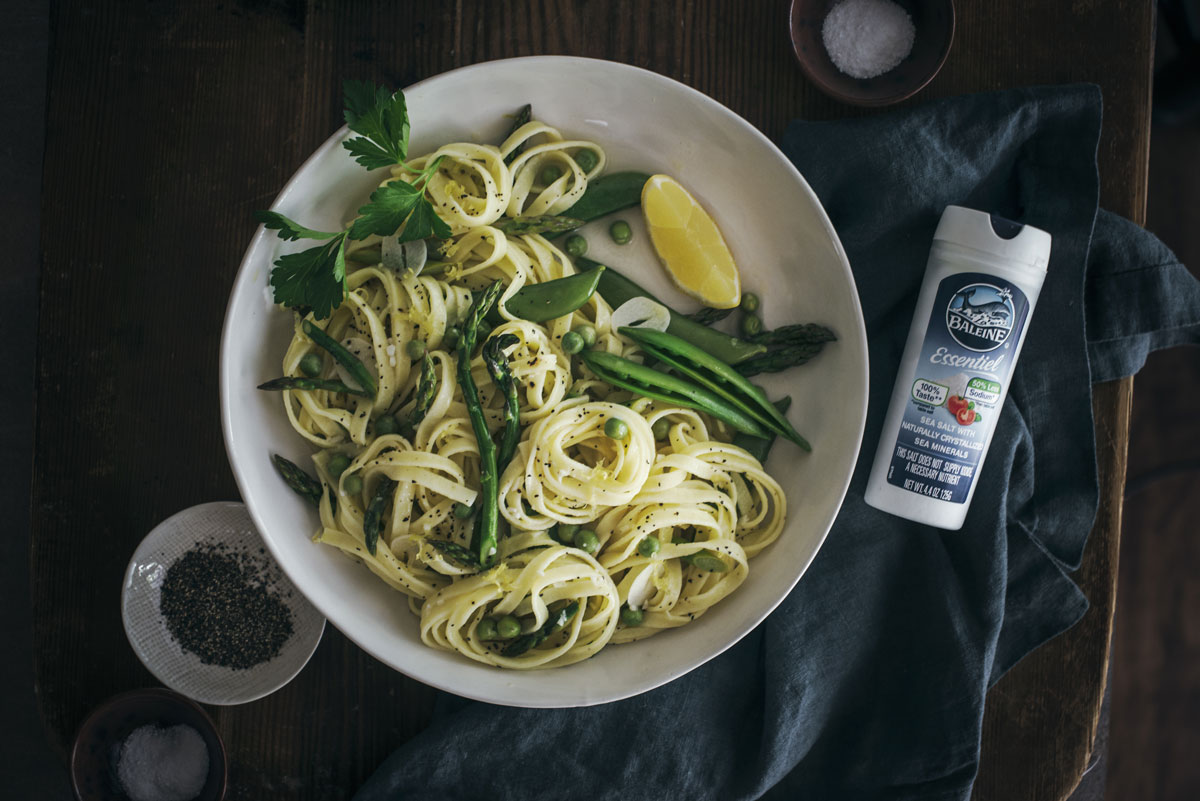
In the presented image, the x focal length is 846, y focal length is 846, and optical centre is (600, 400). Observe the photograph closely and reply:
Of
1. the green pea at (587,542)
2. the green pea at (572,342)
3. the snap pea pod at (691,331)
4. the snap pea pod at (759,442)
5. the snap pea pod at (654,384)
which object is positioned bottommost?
the green pea at (587,542)

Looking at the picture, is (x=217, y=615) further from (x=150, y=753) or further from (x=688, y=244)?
(x=688, y=244)

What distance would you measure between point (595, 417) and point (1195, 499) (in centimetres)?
332

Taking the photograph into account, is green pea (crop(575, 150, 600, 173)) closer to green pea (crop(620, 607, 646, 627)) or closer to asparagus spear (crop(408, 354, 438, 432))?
asparagus spear (crop(408, 354, 438, 432))

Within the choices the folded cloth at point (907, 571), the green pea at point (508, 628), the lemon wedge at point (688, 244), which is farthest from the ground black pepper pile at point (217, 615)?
the lemon wedge at point (688, 244)

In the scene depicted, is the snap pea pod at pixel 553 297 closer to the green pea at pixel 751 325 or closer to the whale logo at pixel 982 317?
the green pea at pixel 751 325

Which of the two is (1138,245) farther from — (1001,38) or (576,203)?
(576,203)

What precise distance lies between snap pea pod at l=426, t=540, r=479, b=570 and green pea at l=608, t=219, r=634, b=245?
3.48 feet

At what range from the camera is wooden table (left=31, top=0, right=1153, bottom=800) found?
8.88 feet

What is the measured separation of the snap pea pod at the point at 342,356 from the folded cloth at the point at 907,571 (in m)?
1.08

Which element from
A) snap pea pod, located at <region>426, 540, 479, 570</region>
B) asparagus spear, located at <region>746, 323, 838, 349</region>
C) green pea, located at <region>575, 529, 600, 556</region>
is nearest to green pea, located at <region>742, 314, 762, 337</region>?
asparagus spear, located at <region>746, 323, 838, 349</region>

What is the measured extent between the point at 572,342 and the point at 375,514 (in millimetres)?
761

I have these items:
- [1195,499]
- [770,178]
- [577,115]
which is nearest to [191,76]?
[577,115]

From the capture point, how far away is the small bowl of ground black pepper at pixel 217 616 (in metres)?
2.65

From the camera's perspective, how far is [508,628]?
8.07 feet
